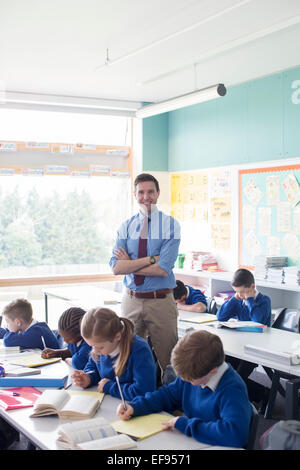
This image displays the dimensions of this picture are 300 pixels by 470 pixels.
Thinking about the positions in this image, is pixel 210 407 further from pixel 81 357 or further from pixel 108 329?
pixel 81 357

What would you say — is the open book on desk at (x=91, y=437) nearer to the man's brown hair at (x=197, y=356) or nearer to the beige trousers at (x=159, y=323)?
the man's brown hair at (x=197, y=356)

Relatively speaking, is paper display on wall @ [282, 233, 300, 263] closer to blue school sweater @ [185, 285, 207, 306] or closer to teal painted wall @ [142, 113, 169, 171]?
blue school sweater @ [185, 285, 207, 306]

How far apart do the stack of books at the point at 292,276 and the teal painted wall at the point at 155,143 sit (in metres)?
2.76

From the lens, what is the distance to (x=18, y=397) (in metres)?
2.32

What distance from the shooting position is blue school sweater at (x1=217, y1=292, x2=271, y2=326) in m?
4.16

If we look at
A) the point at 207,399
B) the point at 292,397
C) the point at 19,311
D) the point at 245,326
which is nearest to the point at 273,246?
the point at 245,326

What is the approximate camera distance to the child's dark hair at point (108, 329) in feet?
7.52

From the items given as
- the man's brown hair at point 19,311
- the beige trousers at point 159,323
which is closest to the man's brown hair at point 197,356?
the beige trousers at point 159,323

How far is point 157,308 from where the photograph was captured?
11.4 ft

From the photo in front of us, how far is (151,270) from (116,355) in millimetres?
1109

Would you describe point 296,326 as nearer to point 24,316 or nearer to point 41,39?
point 24,316

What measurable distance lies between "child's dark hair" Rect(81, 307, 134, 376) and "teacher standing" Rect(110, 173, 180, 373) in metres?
1.09

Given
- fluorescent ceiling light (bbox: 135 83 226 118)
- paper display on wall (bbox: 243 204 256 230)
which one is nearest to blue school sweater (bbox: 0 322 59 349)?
fluorescent ceiling light (bbox: 135 83 226 118)
